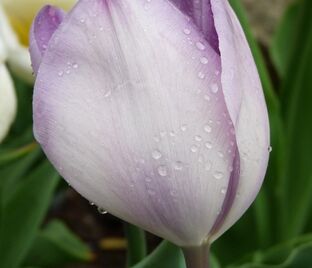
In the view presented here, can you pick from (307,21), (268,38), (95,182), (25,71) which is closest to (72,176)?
(95,182)

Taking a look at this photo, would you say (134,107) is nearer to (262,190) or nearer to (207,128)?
(207,128)

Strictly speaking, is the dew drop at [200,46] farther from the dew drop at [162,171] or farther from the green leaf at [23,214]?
the green leaf at [23,214]

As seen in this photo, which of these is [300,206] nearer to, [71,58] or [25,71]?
[25,71]

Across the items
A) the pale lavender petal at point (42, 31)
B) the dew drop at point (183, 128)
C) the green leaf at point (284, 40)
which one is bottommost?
the green leaf at point (284, 40)

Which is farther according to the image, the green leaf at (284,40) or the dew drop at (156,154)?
the green leaf at (284,40)

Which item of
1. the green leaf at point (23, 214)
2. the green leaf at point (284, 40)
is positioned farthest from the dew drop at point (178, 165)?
the green leaf at point (284, 40)

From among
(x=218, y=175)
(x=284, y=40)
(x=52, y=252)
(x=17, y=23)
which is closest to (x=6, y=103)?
(x=17, y=23)

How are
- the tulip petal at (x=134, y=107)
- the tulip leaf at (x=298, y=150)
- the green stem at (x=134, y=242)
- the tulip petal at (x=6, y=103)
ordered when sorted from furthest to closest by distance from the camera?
the tulip leaf at (x=298, y=150) → the tulip petal at (x=6, y=103) → the green stem at (x=134, y=242) → the tulip petal at (x=134, y=107)

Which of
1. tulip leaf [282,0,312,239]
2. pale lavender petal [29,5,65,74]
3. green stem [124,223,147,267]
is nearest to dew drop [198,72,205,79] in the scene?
pale lavender petal [29,5,65,74]
